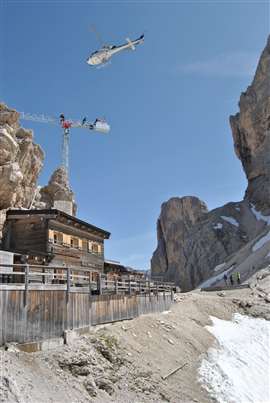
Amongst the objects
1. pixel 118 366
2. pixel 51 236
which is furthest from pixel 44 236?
pixel 118 366

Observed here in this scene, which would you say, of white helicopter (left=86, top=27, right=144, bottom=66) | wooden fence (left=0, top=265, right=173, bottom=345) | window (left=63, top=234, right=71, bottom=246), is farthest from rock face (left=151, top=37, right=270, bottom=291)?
wooden fence (left=0, top=265, right=173, bottom=345)

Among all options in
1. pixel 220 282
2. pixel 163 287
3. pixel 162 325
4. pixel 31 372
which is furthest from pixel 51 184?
pixel 31 372

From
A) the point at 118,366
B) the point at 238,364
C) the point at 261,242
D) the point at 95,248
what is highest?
the point at 261,242

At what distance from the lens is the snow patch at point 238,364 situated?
53.0 ft

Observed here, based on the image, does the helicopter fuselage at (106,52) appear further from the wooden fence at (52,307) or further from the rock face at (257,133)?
the wooden fence at (52,307)

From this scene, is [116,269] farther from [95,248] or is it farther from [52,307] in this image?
[52,307]

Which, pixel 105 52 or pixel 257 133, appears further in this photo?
pixel 257 133

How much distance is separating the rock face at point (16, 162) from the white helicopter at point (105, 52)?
28.4 m

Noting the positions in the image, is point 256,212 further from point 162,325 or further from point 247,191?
point 162,325

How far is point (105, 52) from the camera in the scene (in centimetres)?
7800

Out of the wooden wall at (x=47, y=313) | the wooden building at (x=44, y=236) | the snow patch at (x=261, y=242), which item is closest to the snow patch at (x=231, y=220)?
the snow patch at (x=261, y=242)

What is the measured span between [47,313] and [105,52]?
7400cm

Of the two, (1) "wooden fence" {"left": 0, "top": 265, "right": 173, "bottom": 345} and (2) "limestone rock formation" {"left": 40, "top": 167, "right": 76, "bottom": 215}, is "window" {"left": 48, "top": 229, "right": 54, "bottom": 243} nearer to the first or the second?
(1) "wooden fence" {"left": 0, "top": 265, "right": 173, "bottom": 345}

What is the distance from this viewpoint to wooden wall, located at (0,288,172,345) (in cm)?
1151
